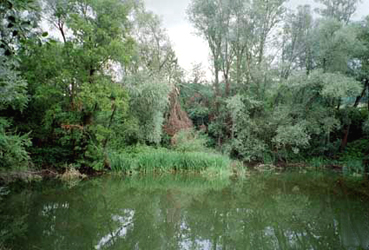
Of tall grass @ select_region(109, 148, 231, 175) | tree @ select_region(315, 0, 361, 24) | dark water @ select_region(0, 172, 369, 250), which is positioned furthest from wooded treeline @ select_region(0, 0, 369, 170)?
dark water @ select_region(0, 172, 369, 250)

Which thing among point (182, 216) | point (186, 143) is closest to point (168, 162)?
point (186, 143)

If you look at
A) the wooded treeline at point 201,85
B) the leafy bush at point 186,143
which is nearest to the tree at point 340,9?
the wooded treeline at point 201,85

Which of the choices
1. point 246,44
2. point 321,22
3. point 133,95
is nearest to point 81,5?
point 133,95

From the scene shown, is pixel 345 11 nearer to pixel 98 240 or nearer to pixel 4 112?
pixel 98 240

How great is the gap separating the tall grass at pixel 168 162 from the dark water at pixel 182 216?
1859mm

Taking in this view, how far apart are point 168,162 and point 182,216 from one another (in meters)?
5.80

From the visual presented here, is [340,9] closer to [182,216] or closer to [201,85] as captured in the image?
[201,85]

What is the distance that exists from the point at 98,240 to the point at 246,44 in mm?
15146

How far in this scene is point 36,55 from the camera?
9938mm

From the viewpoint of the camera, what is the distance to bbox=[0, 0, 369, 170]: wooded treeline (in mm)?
9906

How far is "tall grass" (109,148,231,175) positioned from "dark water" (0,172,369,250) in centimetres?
186

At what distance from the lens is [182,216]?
5590 mm

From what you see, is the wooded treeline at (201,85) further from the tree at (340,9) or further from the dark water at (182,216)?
the dark water at (182,216)

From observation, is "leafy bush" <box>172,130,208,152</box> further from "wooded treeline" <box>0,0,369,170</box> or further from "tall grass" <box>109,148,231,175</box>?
"tall grass" <box>109,148,231,175</box>
